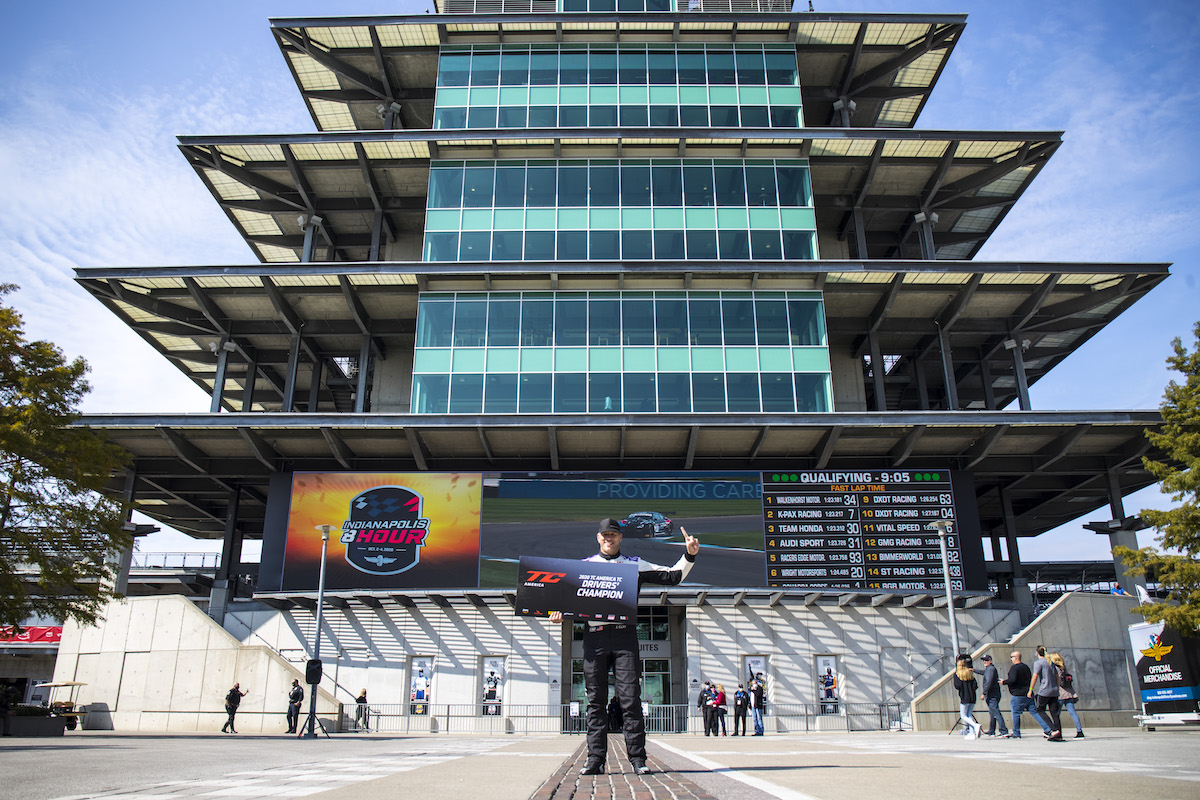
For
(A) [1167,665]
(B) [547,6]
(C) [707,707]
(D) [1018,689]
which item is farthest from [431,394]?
(A) [1167,665]

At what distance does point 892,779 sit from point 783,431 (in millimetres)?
22192

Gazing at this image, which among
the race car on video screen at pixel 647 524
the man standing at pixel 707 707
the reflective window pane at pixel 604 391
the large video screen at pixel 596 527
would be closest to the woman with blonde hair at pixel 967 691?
the man standing at pixel 707 707

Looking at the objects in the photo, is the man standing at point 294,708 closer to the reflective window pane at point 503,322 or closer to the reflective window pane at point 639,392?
the reflective window pane at point 503,322

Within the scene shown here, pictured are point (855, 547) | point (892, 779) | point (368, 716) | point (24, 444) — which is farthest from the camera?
point (855, 547)

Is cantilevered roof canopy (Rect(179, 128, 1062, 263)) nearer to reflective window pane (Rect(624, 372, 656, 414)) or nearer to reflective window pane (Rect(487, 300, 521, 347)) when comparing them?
reflective window pane (Rect(487, 300, 521, 347))

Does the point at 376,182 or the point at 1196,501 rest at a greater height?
the point at 376,182

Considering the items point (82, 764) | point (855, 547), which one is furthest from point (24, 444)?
point (855, 547)

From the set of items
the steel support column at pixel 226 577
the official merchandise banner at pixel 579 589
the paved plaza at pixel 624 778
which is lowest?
the paved plaza at pixel 624 778

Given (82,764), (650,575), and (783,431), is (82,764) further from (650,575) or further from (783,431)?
(783,431)

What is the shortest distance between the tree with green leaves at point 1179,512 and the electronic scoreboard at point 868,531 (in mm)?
5193

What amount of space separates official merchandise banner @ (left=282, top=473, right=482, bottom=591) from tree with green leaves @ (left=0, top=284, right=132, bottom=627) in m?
7.69

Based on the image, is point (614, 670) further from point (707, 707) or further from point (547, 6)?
point (547, 6)

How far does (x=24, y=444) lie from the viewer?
18.6 m

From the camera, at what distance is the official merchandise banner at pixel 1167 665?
16297 millimetres
